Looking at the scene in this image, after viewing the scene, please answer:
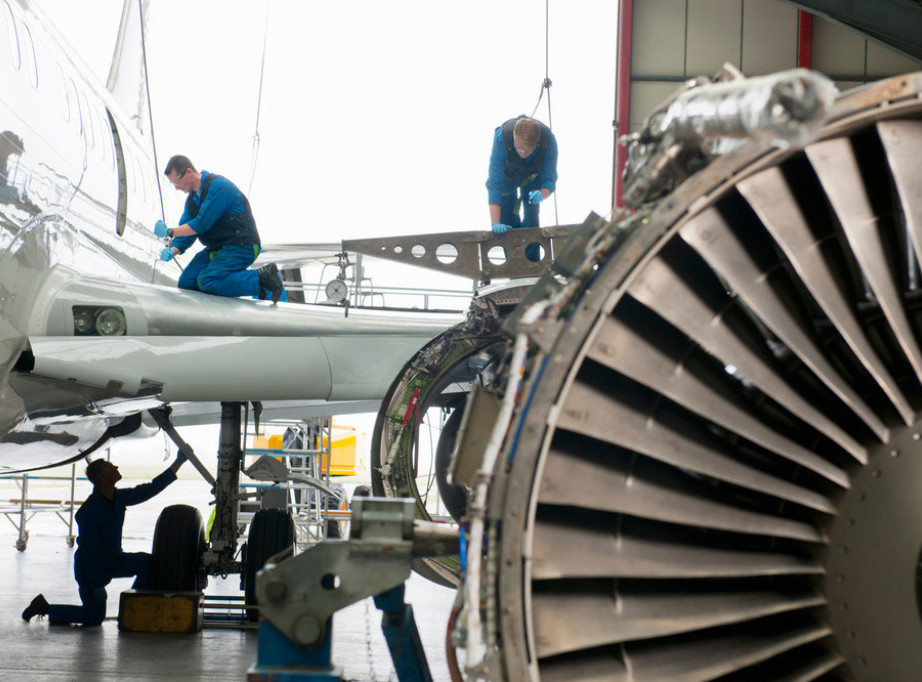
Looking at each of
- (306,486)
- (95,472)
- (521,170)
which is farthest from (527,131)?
(306,486)

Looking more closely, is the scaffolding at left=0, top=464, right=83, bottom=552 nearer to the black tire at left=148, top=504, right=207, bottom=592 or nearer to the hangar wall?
the black tire at left=148, top=504, right=207, bottom=592

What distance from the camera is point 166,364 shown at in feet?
18.4

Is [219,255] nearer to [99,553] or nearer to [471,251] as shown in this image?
[471,251]

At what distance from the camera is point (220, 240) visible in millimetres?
6527

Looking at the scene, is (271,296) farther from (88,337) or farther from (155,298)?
(88,337)

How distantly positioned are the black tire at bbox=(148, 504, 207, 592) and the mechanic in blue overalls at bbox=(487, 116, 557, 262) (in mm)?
3579

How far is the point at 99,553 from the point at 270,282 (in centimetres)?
249

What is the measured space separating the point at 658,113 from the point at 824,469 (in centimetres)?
101

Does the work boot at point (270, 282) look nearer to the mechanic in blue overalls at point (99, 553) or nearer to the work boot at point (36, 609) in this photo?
the mechanic in blue overalls at point (99, 553)

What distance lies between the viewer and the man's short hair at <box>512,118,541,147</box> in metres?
6.05

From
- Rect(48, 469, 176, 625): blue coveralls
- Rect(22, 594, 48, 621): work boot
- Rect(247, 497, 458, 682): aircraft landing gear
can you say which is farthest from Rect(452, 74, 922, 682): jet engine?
Rect(22, 594, 48, 621): work boot

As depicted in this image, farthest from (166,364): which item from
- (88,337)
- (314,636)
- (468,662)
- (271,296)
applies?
(468,662)

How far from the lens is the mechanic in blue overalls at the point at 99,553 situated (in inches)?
280

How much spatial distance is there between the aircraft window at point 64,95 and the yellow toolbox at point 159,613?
11.1 ft
